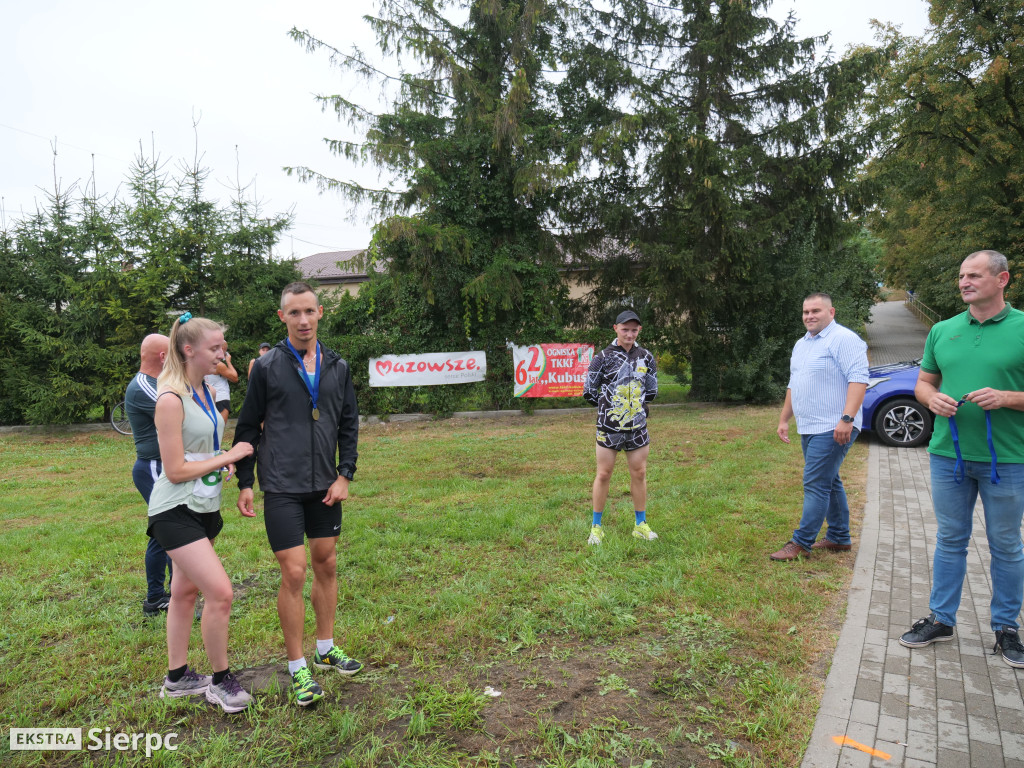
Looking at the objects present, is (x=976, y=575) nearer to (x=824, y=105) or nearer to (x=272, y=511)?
(x=272, y=511)

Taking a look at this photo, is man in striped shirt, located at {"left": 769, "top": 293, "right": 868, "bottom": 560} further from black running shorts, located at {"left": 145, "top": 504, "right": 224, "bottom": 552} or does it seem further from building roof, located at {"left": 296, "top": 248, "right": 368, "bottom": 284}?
building roof, located at {"left": 296, "top": 248, "right": 368, "bottom": 284}

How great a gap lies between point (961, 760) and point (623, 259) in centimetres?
1312

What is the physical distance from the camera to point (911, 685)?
311cm

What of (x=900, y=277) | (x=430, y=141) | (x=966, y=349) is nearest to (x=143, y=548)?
(x=966, y=349)

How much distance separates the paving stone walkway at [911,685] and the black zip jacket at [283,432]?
2.61 m

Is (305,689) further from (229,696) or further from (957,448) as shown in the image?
(957,448)

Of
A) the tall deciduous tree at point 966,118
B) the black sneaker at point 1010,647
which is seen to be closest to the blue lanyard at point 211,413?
the black sneaker at point 1010,647

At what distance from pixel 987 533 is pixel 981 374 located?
879mm

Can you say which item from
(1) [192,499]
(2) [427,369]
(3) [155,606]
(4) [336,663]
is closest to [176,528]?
(1) [192,499]

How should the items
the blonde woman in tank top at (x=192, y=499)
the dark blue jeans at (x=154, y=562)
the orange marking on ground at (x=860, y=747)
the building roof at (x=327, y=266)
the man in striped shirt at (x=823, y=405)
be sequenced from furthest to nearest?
the building roof at (x=327, y=266)
the man in striped shirt at (x=823, y=405)
the dark blue jeans at (x=154, y=562)
the blonde woman in tank top at (x=192, y=499)
the orange marking on ground at (x=860, y=747)

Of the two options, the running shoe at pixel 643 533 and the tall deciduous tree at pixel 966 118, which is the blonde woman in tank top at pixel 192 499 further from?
the tall deciduous tree at pixel 966 118

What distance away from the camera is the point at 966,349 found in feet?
11.2

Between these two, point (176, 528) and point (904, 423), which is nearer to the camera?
point (176, 528)

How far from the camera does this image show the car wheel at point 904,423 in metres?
8.99
